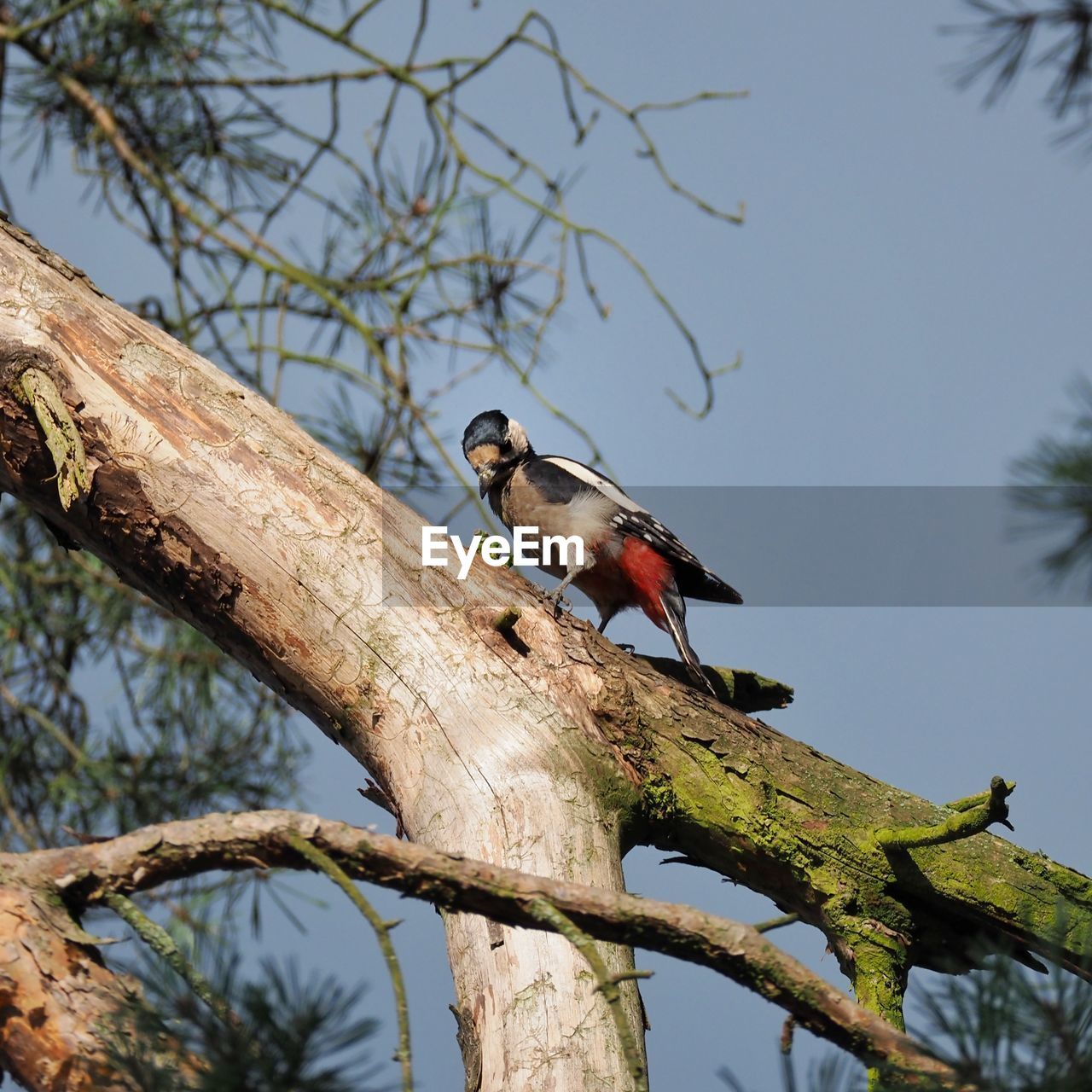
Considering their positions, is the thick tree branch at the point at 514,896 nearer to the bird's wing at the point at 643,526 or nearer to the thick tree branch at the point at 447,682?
the thick tree branch at the point at 447,682

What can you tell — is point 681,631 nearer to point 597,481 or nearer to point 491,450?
point 597,481

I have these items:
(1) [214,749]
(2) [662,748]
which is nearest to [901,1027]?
(2) [662,748]

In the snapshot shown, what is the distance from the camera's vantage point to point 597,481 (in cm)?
347

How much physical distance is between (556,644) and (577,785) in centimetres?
31

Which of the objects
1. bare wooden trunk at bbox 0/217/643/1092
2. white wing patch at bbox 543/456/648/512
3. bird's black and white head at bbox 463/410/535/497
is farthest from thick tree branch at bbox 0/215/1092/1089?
bird's black and white head at bbox 463/410/535/497

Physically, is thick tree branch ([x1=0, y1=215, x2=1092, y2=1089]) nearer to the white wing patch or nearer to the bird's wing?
the bird's wing

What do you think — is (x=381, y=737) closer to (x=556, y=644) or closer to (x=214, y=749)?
(x=556, y=644)

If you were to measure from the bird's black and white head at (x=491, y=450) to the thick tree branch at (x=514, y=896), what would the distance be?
240 centimetres

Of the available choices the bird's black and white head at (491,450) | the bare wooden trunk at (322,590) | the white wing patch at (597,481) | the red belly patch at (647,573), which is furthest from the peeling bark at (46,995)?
the bird's black and white head at (491,450)

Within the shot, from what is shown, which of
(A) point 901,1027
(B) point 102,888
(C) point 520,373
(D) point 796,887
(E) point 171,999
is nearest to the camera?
(E) point 171,999

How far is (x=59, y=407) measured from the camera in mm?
2436

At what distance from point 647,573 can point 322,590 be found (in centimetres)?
110

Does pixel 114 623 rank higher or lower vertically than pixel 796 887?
higher

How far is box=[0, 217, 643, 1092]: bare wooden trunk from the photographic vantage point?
213 centimetres
